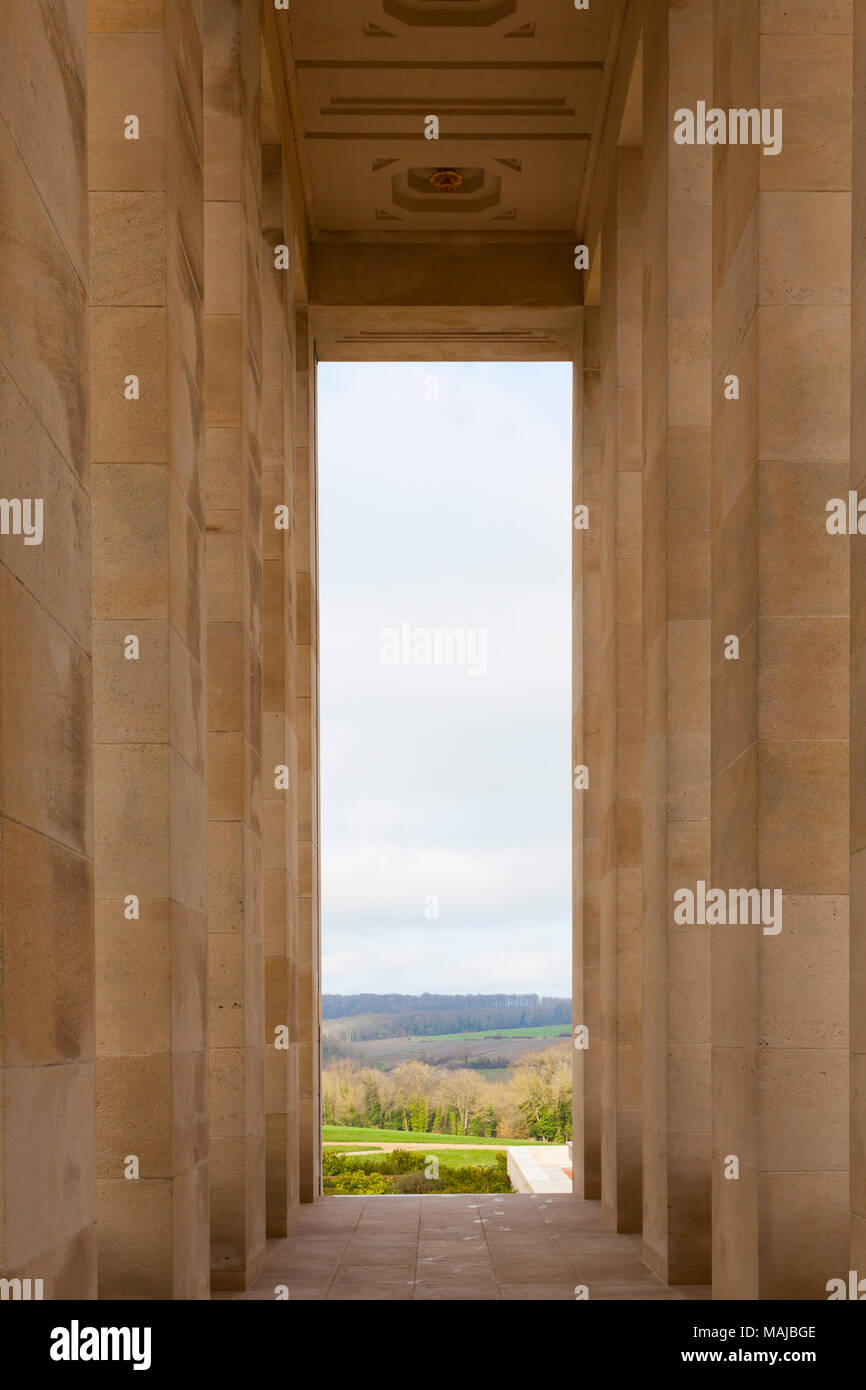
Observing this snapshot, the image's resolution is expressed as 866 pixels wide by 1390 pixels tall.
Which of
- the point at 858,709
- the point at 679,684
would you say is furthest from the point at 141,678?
the point at 679,684

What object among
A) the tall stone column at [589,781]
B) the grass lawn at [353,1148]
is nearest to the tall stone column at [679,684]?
the tall stone column at [589,781]

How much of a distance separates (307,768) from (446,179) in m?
9.68

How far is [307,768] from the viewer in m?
25.5

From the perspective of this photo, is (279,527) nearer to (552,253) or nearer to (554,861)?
(552,253)

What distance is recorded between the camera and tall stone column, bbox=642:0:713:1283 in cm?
1656

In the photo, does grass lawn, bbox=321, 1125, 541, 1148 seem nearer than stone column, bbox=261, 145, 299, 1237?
No

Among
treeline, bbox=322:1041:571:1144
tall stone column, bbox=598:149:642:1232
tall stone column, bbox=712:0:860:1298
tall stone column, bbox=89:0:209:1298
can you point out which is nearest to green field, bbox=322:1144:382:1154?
treeline, bbox=322:1041:571:1144

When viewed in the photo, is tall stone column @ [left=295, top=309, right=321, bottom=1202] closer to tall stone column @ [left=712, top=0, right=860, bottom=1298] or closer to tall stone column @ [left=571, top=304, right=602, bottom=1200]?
tall stone column @ [left=571, top=304, right=602, bottom=1200]

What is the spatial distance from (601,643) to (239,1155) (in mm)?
10500

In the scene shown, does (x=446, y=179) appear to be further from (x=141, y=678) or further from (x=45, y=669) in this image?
(x=45, y=669)

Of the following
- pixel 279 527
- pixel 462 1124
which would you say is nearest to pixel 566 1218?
pixel 279 527

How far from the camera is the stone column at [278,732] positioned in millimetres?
20078

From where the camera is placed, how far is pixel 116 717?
12.0 metres

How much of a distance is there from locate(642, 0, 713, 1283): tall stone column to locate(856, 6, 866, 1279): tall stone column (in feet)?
24.6
